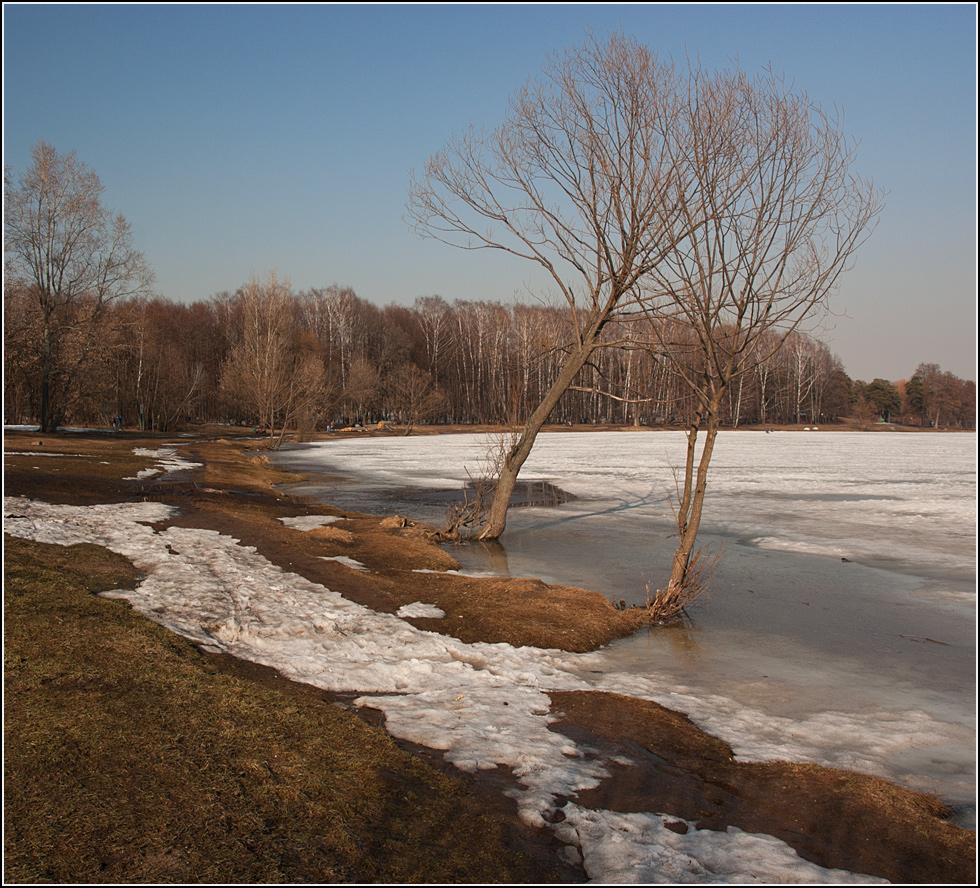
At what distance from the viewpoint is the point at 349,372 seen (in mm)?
76250

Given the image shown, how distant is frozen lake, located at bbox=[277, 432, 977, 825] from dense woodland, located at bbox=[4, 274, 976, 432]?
315 centimetres

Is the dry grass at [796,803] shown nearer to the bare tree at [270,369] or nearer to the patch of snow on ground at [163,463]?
the patch of snow on ground at [163,463]

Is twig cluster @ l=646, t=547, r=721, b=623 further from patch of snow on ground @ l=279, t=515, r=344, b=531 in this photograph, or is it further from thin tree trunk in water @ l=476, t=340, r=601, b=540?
patch of snow on ground @ l=279, t=515, r=344, b=531

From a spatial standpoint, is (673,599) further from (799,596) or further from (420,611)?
(420,611)

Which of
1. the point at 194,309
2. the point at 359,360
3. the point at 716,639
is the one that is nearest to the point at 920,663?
the point at 716,639

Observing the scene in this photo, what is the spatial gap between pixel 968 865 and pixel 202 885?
4.33 meters

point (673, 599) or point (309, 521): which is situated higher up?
point (309, 521)

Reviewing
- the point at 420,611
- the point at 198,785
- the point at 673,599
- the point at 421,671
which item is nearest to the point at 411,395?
the point at 673,599

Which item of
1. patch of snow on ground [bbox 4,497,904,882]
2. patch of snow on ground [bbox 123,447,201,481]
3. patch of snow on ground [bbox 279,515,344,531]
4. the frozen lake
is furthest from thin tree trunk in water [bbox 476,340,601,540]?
patch of snow on ground [bbox 123,447,201,481]

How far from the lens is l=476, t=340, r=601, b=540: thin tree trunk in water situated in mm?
13680

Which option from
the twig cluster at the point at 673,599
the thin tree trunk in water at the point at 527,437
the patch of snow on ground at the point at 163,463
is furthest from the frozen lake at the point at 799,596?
the patch of snow on ground at the point at 163,463

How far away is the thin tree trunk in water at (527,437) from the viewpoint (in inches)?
539

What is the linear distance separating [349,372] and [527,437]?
211 feet

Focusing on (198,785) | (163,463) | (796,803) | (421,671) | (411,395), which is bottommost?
(796,803)
